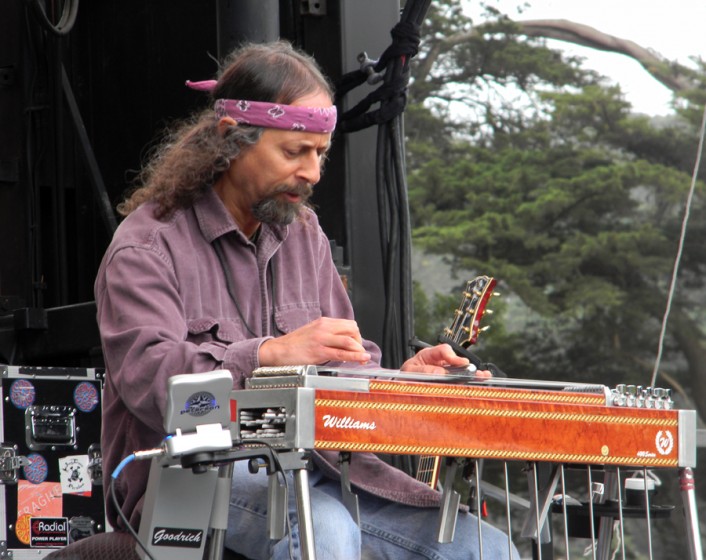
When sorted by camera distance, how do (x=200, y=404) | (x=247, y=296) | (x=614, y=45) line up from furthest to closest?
1. (x=614, y=45)
2. (x=247, y=296)
3. (x=200, y=404)

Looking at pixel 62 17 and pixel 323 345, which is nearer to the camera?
pixel 323 345

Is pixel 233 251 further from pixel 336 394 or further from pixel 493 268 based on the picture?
pixel 493 268

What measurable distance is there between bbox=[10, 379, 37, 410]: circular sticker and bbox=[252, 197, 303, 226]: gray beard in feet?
4.55

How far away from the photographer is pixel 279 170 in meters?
2.68

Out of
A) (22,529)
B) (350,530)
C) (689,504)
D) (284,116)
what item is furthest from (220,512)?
(22,529)

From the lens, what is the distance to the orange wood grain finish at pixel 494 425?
206 centimetres

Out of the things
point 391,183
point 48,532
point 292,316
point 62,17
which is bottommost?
point 48,532

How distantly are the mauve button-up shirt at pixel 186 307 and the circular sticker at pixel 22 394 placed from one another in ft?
4.15

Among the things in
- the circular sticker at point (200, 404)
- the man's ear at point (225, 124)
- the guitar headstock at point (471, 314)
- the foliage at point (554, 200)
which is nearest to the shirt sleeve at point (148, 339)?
the circular sticker at point (200, 404)

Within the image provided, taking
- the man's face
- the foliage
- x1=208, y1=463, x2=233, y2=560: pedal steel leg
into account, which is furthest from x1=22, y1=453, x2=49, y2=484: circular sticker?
the foliage

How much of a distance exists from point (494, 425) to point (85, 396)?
6.55ft

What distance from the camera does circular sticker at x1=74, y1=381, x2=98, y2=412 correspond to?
3.82 m

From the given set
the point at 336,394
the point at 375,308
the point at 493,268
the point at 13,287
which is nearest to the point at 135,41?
the point at 13,287

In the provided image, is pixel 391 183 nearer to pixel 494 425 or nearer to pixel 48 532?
pixel 494 425
